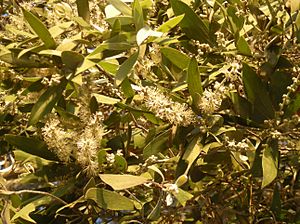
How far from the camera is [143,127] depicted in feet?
5.29

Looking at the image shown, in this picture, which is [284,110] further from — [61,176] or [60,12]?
[60,12]

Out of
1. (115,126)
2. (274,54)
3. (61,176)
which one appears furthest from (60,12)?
(274,54)

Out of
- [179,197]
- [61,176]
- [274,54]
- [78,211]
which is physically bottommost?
[78,211]

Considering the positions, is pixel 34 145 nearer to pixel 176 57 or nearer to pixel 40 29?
pixel 40 29

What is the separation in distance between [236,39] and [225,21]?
0.29ft

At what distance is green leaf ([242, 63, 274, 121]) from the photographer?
1.34m

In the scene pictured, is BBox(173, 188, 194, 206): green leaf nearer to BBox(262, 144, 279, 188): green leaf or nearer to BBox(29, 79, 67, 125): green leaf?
BBox(262, 144, 279, 188): green leaf

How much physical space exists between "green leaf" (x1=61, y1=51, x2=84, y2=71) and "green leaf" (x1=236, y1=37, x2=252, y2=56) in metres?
0.35

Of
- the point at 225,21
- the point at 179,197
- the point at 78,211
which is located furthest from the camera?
the point at 78,211

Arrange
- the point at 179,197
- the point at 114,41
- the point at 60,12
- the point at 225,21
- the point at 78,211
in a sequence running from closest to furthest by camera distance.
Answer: the point at 179,197 < the point at 114,41 < the point at 225,21 < the point at 78,211 < the point at 60,12

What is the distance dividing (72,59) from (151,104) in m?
0.20

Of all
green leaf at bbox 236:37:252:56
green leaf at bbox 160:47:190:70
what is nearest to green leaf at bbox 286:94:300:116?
green leaf at bbox 236:37:252:56

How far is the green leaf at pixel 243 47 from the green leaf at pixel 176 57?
123 mm

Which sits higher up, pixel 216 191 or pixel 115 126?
pixel 115 126
